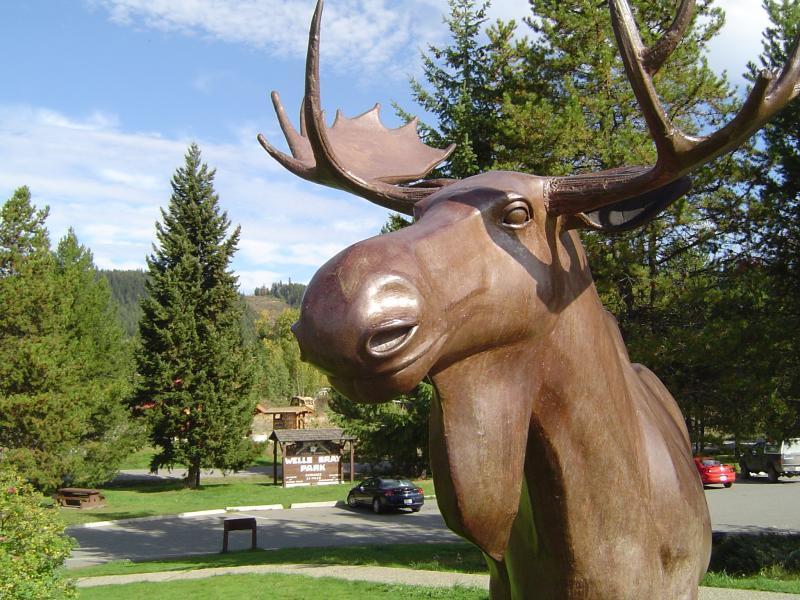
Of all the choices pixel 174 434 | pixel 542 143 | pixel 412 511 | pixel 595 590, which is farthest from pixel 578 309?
pixel 174 434

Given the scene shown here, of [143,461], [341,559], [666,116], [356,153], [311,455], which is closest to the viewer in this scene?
[666,116]

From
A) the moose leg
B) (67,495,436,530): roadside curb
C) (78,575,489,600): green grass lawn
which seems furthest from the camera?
(67,495,436,530): roadside curb

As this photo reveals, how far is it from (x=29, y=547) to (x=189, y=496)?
2302 cm

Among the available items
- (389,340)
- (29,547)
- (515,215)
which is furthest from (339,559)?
(389,340)

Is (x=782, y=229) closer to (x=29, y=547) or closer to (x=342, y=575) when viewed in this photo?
(x=342, y=575)

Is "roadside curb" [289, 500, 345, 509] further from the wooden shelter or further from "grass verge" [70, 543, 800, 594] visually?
the wooden shelter

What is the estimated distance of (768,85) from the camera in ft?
4.92

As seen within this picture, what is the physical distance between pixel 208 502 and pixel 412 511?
9035 mm

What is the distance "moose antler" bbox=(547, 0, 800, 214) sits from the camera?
1546 mm

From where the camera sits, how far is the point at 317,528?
20609 mm

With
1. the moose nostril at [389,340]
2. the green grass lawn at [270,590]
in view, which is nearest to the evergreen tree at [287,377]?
the green grass lawn at [270,590]

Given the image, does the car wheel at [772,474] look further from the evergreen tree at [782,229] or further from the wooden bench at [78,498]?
the wooden bench at [78,498]

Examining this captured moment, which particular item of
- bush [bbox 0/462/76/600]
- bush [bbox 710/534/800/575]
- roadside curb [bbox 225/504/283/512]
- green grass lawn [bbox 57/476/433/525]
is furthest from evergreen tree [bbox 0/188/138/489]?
bush [bbox 710/534/800/575]

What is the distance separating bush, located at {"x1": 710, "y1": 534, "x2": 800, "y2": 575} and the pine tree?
2230 centimetres
